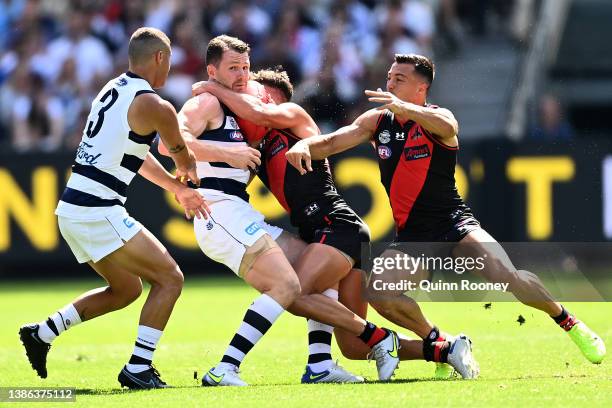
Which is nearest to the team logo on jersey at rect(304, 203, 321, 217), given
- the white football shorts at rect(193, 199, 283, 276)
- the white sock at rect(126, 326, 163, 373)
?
the white football shorts at rect(193, 199, 283, 276)

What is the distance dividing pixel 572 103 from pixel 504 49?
160cm

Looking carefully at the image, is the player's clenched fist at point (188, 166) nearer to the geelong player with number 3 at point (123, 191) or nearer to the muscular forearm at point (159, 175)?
the geelong player with number 3 at point (123, 191)

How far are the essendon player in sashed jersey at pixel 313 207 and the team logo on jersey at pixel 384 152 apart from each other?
0.46 m

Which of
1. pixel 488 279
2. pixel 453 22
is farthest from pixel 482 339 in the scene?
pixel 453 22

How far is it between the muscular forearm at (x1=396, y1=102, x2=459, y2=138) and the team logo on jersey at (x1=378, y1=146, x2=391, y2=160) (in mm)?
327

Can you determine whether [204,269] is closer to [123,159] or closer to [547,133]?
[547,133]

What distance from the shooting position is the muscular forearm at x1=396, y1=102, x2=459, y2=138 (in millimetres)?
8695

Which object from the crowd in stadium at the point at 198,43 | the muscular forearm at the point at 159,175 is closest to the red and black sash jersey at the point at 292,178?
the muscular forearm at the point at 159,175

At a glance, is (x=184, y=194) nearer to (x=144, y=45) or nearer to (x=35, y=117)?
(x=144, y=45)

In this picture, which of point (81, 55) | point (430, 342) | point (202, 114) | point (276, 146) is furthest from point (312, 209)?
point (81, 55)

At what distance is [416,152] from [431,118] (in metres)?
0.49

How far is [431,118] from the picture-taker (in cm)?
883

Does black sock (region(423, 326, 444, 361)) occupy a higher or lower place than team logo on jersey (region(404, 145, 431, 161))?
lower

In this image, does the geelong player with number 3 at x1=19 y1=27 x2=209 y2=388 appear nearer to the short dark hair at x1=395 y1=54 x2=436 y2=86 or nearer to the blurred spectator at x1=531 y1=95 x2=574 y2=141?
the short dark hair at x1=395 y1=54 x2=436 y2=86
